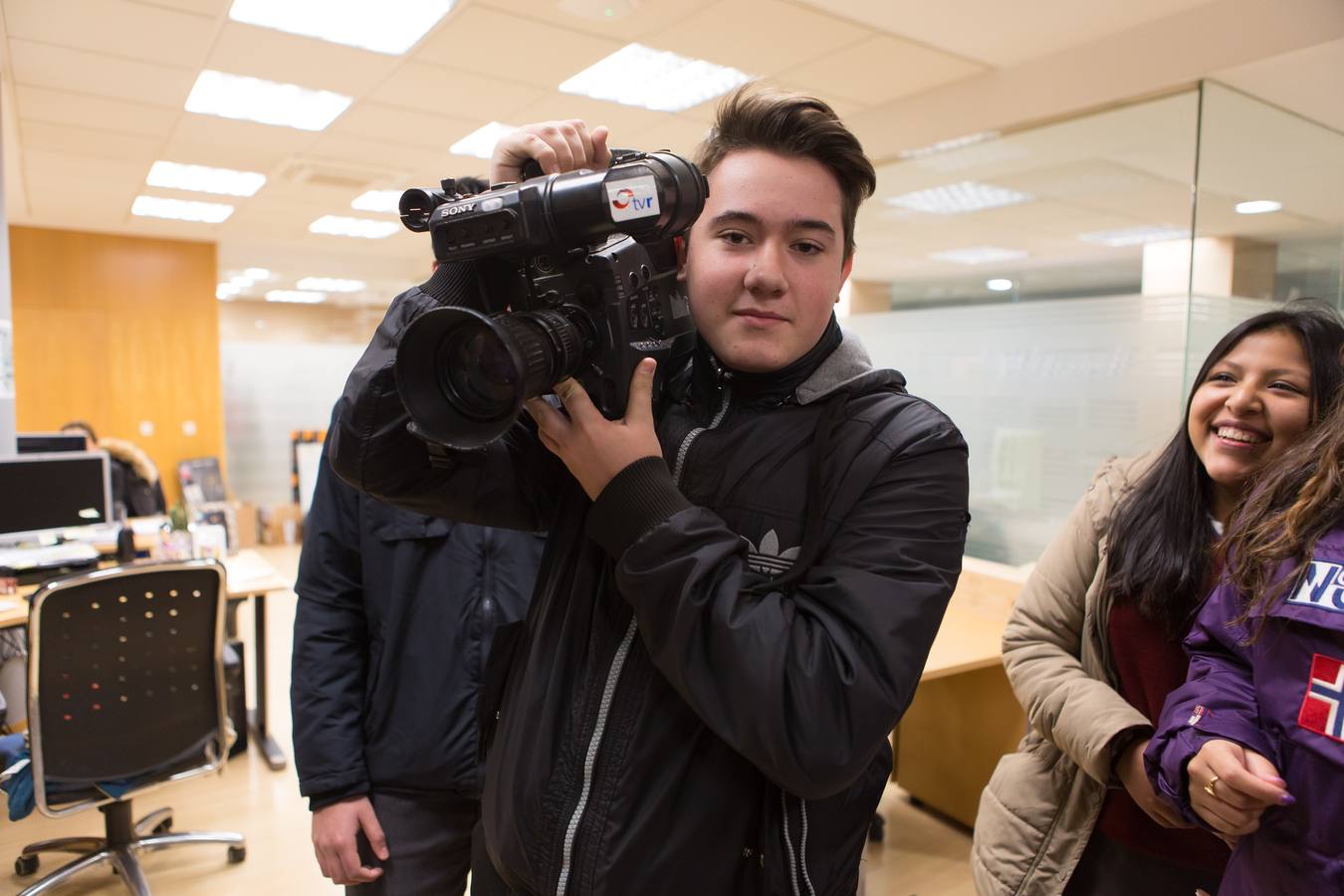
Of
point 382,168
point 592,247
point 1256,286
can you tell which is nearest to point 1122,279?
point 1256,286

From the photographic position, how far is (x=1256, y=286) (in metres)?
2.88

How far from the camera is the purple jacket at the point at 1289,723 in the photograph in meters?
0.77

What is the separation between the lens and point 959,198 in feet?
12.6

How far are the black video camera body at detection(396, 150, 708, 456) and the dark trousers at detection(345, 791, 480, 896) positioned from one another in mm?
826

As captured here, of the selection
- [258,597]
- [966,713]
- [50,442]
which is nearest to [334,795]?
[966,713]

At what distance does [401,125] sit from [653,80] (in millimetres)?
1315

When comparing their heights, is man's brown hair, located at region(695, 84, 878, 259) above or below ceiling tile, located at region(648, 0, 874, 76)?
below

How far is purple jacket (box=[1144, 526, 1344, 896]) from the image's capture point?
77 cm

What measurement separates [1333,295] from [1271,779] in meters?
2.78

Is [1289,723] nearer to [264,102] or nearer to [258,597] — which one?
[258,597]

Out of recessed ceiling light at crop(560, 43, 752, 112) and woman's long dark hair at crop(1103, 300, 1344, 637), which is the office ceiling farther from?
woman's long dark hair at crop(1103, 300, 1344, 637)

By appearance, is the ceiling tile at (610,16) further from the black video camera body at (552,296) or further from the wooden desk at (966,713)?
the black video camera body at (552,296)

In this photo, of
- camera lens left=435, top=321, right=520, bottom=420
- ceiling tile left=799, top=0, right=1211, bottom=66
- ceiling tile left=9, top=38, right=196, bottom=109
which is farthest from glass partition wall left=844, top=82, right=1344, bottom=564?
ceiling tile left=9, top=38, right=196, bottom=109

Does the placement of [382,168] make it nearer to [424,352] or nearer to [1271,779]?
[424,352]
